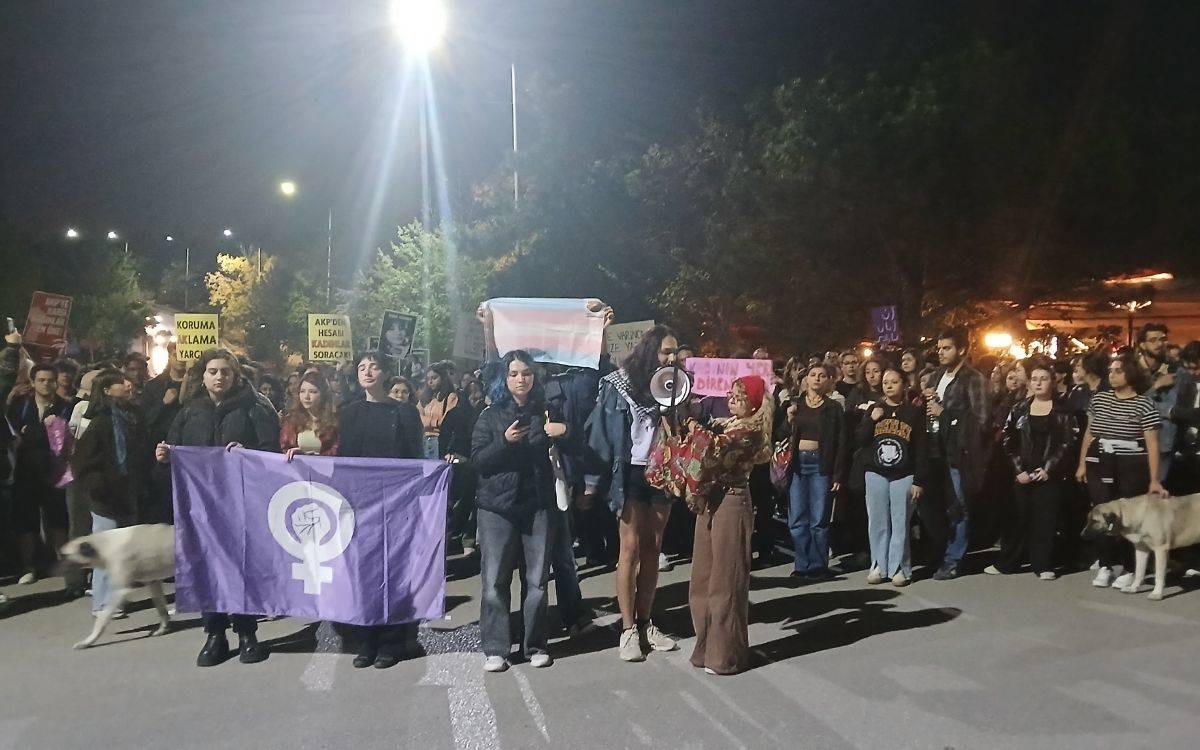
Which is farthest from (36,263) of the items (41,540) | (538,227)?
(41,540)

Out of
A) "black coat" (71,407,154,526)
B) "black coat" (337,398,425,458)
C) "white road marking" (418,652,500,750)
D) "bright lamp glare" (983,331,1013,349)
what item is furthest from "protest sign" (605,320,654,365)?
"bright lamp glare" (983,331,1013,349)

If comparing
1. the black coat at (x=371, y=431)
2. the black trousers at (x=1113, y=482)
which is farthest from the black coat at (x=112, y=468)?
the black trousers at (x=1113, y=482)

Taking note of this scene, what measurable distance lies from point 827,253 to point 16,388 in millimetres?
15913

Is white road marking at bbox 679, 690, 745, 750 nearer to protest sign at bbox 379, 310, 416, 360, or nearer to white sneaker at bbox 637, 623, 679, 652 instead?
white sneaker at bbox 637, 623, 679, 652

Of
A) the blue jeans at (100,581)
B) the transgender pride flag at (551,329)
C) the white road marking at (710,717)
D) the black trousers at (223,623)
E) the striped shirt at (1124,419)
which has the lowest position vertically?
the white road marking at (710,717)

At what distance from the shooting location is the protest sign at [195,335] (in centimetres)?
1073

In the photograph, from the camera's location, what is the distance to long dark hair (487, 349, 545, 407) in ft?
19.8

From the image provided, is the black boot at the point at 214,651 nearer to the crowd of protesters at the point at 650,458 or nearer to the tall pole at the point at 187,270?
the crowd of protesters at the point at 650,458

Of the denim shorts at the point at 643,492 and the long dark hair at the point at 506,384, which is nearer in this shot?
the long dark hair at the point at 506,384

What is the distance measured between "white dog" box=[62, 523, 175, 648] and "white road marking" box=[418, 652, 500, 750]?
193cm

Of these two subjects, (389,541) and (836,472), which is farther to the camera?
(836,472)

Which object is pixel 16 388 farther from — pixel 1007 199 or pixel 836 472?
pixel 1007 199

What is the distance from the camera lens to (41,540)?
9539 millimetres

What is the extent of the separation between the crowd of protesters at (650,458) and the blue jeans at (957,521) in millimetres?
19
